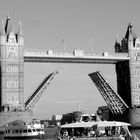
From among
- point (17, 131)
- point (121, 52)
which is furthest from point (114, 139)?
point (121, 52)

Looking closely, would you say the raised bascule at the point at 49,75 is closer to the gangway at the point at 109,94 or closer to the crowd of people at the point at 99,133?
the gangway at the point at 109,94

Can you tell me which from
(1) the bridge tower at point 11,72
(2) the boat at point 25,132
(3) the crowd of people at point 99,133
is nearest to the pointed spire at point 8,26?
(1) the bridge tower at point 11,72

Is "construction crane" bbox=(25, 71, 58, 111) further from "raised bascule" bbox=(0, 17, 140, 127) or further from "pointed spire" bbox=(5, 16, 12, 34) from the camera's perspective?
"pointed spire" bbox=(5, 16, 12, 34)

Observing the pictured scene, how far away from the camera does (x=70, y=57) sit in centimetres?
8119

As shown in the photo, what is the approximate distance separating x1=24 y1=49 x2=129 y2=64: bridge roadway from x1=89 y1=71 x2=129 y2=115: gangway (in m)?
3.07

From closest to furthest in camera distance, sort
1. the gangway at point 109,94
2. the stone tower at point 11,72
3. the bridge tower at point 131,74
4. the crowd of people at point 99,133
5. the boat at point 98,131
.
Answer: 1. the boat at point 98,131
2. the crowd of people at point 99,133
3. the stone tower at point 11,72
4. the gangway at point 109,94
5. the bridge tower at point 131,74

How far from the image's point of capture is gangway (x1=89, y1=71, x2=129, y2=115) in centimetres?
8250

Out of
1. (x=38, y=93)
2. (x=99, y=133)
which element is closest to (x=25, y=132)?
(x=38, y=93)

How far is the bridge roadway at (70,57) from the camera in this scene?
262 feet

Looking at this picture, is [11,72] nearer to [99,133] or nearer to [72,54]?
[72,54]

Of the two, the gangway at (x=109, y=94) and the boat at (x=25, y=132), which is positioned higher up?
the gangway at (x=109, y=94)

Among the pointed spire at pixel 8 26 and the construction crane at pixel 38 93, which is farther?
the pointed spire at pixel 8 26

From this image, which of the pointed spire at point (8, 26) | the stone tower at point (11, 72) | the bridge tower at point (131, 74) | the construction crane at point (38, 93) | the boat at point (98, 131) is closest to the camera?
the boat at point (98, 131)

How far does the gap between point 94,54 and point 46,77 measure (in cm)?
1023
